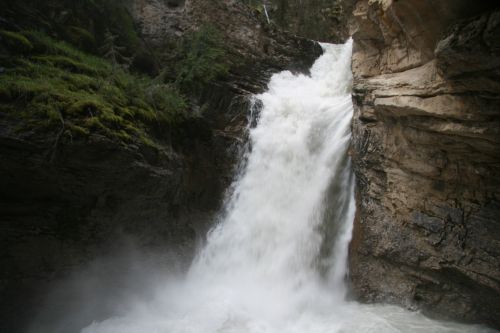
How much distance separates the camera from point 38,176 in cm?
595

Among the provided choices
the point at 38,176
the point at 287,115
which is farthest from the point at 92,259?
the point at 287,115

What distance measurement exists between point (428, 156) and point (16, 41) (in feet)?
28.3

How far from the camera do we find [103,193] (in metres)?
6.83

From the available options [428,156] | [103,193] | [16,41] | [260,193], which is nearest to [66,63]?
[16,41]

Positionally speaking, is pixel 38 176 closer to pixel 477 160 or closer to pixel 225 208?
pixel 225 208

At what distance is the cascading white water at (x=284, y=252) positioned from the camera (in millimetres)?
6160

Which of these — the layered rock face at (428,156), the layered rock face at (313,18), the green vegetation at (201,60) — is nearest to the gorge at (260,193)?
the layered rock face at (428,156)

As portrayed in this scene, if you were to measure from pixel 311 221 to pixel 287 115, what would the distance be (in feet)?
11.9

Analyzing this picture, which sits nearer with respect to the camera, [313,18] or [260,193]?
[260,193]

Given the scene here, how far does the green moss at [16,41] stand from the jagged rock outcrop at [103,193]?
7.42ft

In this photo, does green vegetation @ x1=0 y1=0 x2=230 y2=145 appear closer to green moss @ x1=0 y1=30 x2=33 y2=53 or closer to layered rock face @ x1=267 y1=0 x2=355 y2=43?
green moss @ x1=0 y1=30 x2=33 y2=53

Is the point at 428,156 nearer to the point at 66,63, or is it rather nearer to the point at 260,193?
the point at 260,193

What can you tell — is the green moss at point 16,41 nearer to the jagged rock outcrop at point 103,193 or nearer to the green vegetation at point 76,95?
the green vegetation at point 76,95


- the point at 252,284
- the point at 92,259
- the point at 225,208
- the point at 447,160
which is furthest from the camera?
the point at 225,208
